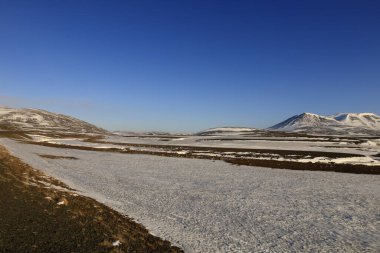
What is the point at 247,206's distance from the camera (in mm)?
19859

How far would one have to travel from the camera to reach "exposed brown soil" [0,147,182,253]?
11406 mm

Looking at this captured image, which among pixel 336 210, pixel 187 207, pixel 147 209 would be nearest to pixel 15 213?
pixel 147 209

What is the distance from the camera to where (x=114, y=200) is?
68.2 feet

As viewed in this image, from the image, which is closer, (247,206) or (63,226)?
(63,226)

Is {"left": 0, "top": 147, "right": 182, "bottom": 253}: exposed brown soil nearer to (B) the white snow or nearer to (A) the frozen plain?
(B) the white snow

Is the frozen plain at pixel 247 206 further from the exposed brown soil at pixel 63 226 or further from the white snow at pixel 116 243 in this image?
the white snow at pixel 116 243

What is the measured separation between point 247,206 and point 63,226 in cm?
1121

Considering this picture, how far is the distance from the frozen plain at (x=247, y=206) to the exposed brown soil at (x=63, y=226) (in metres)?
1.23

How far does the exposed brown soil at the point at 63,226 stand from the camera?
11406mm

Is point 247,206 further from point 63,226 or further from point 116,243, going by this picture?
point 63,226

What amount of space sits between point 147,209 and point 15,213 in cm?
706

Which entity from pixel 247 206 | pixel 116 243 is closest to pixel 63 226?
pixel 116 243

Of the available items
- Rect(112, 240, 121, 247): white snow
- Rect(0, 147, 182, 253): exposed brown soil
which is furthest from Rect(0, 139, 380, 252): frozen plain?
Rect(112, 240, 121, 247): white snow

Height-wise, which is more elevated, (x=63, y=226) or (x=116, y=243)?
(x=63, y=226)
